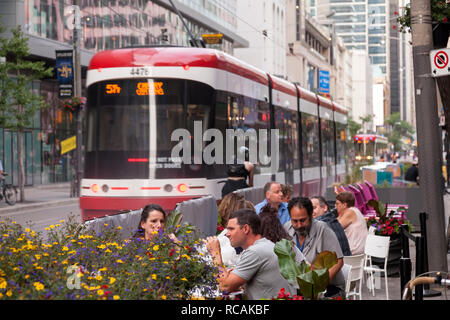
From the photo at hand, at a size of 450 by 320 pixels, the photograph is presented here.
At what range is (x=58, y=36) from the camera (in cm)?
4347

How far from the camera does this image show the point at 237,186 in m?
14.3

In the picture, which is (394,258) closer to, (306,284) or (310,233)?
(310,233)

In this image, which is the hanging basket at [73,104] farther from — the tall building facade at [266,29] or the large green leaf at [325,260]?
the tall building facade at [266,29]

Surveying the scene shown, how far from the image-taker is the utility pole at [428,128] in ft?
34.3

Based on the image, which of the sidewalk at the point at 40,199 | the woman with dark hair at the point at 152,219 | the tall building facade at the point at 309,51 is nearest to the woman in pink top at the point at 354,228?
the woman with dark hair at the point at 152,219

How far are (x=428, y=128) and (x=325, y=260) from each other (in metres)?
5.67

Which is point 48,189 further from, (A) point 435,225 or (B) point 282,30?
(B) point 282,30

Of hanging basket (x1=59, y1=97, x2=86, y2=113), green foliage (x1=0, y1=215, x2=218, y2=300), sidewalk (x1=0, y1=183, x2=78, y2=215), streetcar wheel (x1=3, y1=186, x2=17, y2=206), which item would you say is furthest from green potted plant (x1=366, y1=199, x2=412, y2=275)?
hanging basket (x1=59, y1=97, x2=86, y2=113)

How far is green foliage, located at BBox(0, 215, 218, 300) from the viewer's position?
14.2 feet

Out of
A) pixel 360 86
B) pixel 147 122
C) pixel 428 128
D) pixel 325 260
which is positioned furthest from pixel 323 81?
pixel 325 260

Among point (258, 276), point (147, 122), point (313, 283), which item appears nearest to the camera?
point (313, 283)

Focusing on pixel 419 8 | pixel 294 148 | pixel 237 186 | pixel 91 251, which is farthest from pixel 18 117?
pixel 91 251

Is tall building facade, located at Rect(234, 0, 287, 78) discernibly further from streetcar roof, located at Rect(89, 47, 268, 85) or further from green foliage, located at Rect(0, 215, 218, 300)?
green foliage, located at Rect(0, 215, 218, 300)

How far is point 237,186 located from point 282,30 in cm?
7111
